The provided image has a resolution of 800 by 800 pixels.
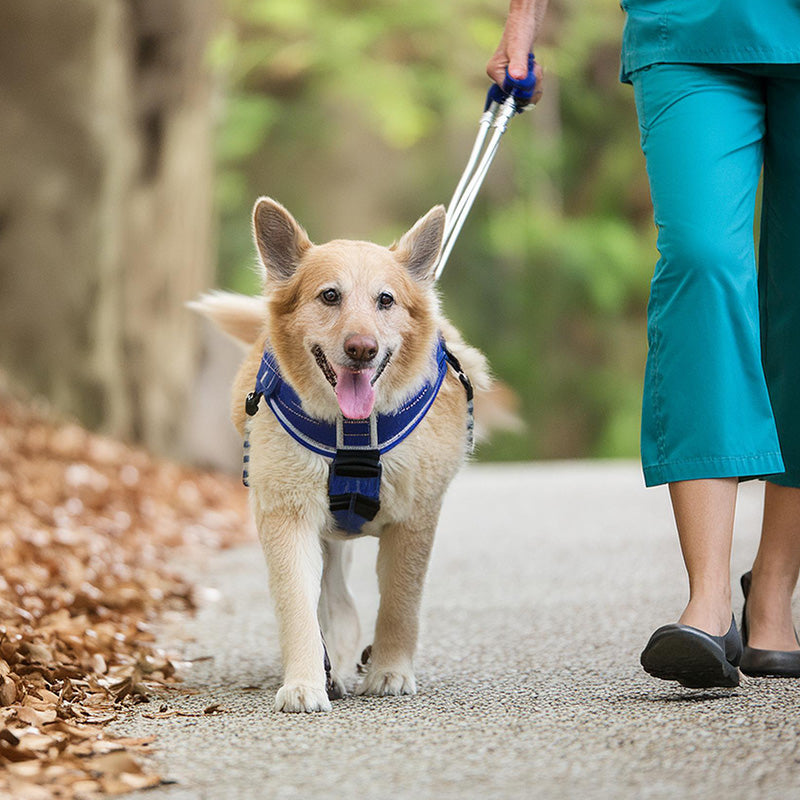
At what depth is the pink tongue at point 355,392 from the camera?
3078 millimetres

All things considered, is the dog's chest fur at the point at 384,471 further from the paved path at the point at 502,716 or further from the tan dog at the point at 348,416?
the paved path at the point at 502,716

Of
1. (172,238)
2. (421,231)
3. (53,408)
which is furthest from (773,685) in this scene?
(172,238)

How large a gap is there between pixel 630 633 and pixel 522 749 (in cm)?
149

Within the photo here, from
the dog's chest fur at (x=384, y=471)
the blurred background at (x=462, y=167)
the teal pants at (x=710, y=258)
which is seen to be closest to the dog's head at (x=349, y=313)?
the dog's chest fur at (x=384, y=471)

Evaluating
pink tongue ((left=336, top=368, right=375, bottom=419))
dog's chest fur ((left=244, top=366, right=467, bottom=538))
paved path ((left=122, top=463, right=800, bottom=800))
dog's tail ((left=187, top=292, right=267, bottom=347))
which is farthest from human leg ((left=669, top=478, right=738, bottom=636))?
dog's tail ((left=187, top=292, right=267, bottom=347))

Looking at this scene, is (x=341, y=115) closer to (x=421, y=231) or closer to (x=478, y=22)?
(x=478, y=22)

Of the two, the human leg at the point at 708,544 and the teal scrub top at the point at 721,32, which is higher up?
the teal scrub top at the point at 721,32

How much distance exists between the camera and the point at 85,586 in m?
4.67

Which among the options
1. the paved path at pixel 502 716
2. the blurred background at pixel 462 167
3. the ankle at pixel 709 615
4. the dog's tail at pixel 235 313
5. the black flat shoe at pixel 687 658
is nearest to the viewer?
the paved path at pixel 502 716

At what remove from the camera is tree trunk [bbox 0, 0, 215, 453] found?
353 inches

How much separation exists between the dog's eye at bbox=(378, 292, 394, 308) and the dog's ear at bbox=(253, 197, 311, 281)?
275mm

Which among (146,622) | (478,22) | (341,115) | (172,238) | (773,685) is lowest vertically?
(146,622)

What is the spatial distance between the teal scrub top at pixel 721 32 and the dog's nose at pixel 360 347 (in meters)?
0.94

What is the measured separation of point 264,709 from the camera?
9.72 ft
